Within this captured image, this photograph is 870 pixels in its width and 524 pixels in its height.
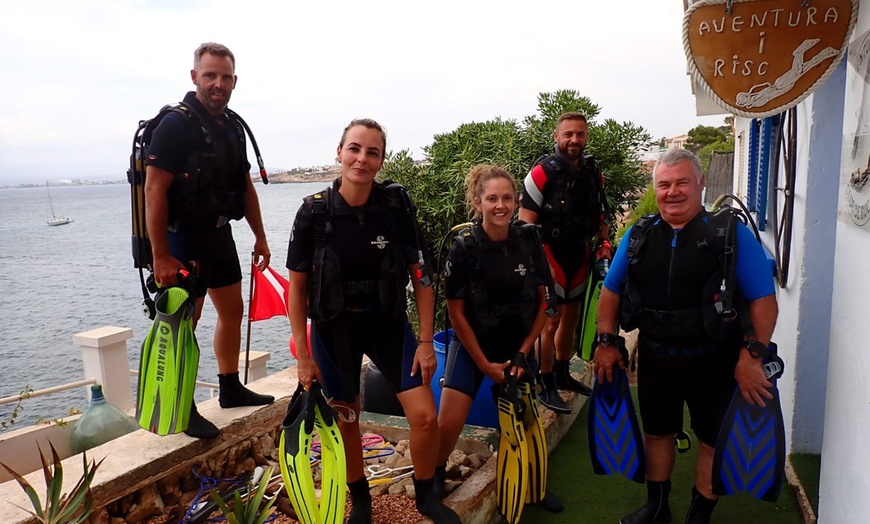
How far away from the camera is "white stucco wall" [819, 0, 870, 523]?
1.96 m

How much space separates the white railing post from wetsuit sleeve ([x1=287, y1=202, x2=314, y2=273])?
3.23 meters

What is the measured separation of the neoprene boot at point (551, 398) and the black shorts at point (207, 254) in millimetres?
2142

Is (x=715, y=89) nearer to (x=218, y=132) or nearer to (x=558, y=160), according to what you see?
(x=558, y=160)

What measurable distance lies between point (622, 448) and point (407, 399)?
1131 mm

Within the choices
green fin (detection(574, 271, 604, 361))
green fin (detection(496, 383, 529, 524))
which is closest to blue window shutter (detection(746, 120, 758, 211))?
green fin (detection(574, 271, 604, 361))

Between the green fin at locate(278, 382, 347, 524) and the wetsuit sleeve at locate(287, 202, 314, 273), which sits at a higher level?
the wetsuit sleeve at locate(287, 202, 314, 273)

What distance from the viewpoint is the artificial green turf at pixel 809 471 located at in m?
3.10

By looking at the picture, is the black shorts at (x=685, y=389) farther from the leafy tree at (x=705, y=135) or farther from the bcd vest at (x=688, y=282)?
the leafy tree at (x=705, y=135)

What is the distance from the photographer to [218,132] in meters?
3.00

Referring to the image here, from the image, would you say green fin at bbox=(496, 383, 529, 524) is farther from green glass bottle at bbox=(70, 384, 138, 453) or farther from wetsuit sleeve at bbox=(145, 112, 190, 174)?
green glass bottle at bbox=(70, 384, 138, 453)

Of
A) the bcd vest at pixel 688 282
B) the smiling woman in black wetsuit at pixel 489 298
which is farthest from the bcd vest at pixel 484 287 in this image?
the bcd vest at pixel 688 282

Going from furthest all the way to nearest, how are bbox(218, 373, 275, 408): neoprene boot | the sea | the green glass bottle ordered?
the sea < the green glass bottle < bbox(218, 373, 275, 408): neoprene boot

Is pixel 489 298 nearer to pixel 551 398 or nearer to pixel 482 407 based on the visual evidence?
pixel 482 407

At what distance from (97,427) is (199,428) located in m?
1.01
